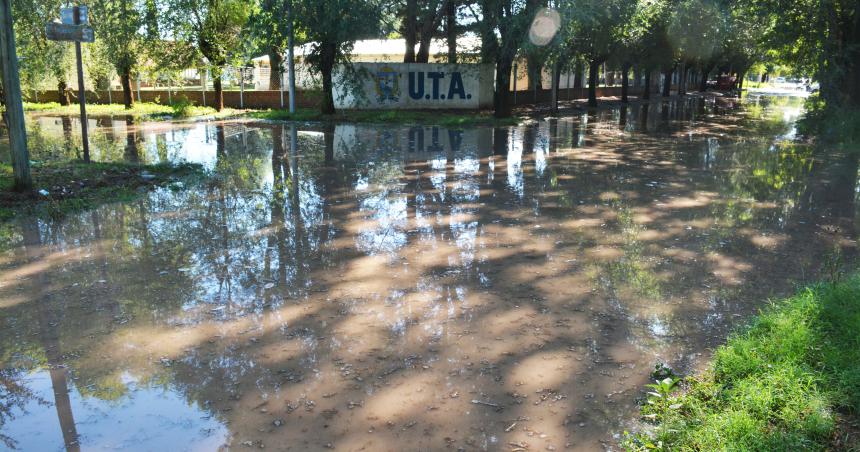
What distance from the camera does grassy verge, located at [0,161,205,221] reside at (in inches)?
344

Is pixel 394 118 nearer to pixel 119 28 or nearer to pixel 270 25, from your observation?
pixel 270 25

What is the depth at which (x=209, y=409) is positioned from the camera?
3.81 metres

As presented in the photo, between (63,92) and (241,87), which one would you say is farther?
(63,92)

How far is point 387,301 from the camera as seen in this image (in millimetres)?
5512

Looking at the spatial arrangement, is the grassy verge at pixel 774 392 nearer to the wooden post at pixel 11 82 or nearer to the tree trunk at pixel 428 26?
the wooden post at pixel 11 82

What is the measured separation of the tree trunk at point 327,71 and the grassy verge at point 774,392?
22353mm

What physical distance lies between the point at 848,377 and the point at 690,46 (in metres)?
36.2

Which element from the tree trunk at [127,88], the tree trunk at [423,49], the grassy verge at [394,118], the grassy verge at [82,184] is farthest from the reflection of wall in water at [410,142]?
the tree trunk at [127,88]

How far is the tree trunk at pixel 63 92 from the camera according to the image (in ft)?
114

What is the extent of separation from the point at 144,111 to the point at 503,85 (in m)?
17.6

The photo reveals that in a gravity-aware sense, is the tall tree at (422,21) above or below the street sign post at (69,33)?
above

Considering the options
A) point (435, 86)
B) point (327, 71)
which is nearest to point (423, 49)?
point (435, 86)

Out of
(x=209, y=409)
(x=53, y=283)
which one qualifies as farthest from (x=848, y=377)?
(x=53, y=283)

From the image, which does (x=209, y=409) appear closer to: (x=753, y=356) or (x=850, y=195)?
(x=753, y=356)
